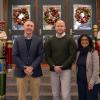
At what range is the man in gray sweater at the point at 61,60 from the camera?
16.8ft

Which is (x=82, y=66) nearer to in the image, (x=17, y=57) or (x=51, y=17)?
(x=17, y=57)

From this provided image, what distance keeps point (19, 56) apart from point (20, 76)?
302 millimetres

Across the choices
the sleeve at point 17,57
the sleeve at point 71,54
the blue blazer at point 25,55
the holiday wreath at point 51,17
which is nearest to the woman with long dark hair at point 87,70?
the sleeve at point 71,54

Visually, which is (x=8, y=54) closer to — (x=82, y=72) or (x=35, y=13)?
(x=82, y=72)

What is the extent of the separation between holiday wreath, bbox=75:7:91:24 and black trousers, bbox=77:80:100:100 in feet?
13.1

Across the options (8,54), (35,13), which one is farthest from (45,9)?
(8,54)

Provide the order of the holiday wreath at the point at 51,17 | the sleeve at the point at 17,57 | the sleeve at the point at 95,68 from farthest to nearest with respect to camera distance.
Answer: the holiday wreath at the point at 51,17 → the sleeve at the point at 17,57 → the sleeve at the point at 95,68

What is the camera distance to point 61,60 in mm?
5152

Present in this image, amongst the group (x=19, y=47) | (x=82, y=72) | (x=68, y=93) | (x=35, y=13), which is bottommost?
(x=68, y=93)

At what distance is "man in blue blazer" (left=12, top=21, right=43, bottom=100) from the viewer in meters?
5.11

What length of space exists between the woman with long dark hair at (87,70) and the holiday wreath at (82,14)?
3824 millimetres

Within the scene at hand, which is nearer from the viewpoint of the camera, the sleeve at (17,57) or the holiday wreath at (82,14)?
the sleeve at (17,57)

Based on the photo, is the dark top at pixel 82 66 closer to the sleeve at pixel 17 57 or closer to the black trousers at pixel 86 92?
the black trousers at pixel 86 92

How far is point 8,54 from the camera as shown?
218 inches
